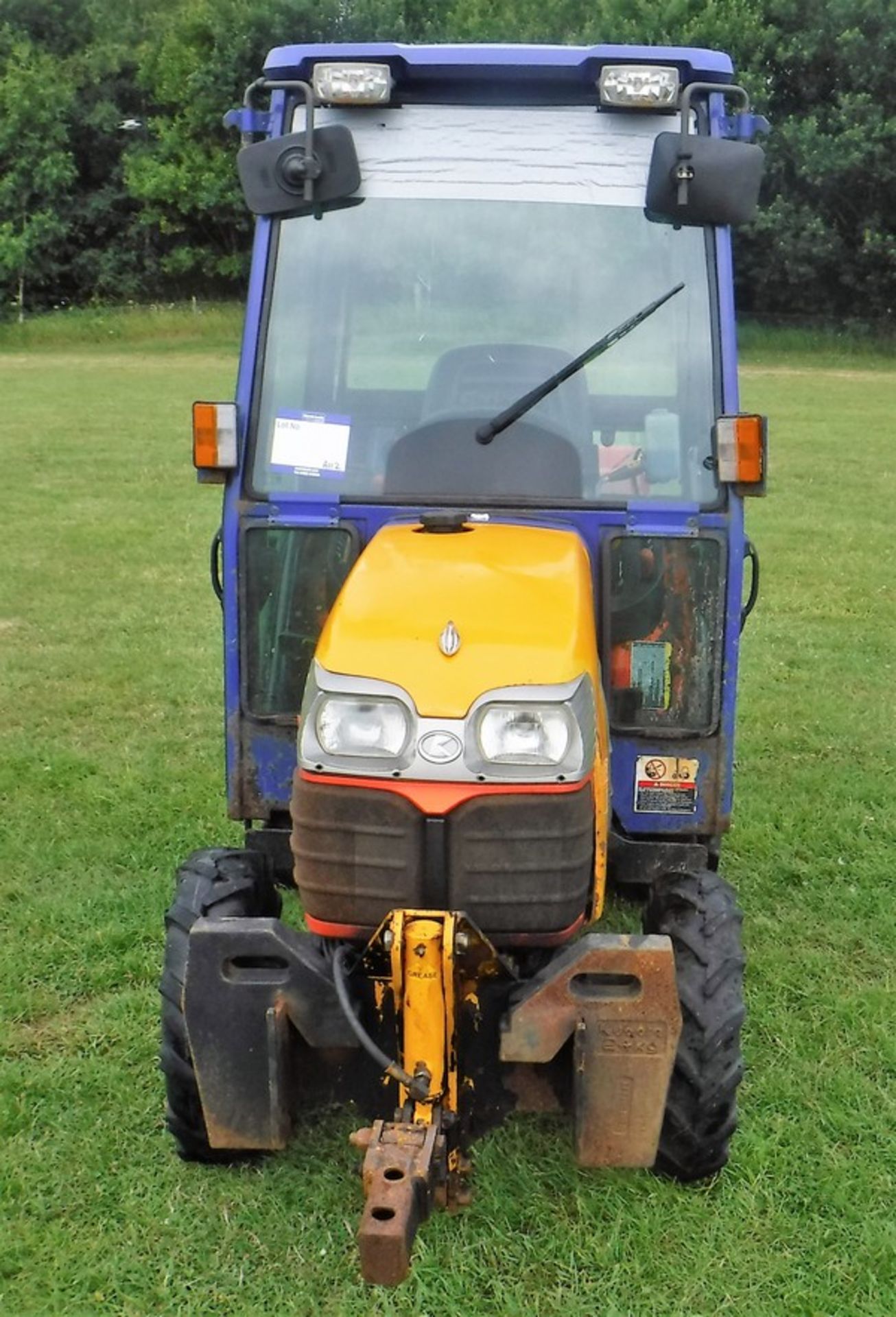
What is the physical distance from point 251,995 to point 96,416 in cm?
1607

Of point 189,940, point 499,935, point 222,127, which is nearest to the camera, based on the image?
point 499,935

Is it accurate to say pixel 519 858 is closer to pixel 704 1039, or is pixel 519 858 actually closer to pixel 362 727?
pixel 362 727

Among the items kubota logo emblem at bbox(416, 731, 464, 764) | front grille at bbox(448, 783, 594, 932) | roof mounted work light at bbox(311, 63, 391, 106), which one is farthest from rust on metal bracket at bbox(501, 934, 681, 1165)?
roof mounted work light at bbox(311, 63, 391, 106)

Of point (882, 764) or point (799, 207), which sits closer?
point (882, 764)

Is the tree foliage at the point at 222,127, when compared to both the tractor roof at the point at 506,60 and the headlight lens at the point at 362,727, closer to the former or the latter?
the tractor roof at the point at 506,60

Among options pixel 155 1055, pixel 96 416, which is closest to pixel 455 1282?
pixel 155 1055

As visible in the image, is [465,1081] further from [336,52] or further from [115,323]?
[115,323]

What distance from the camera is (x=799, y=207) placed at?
3009 cm

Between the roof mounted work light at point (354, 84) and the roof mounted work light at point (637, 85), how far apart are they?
514 millimetres

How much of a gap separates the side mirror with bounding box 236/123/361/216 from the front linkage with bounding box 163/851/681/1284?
1.69 m

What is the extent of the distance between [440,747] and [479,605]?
13.7 inches

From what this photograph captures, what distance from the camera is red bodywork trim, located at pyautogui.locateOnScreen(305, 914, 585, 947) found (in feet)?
8.75

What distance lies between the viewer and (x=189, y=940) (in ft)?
9.36

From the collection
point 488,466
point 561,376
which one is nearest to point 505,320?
point 561,376
